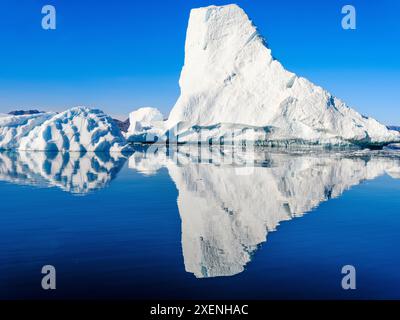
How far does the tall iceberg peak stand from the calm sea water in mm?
18957

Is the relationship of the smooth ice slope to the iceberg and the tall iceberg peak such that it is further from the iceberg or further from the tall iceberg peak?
the tall iceberg peak

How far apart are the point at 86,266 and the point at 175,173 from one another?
32.5 ft

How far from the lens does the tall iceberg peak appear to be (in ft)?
97.3

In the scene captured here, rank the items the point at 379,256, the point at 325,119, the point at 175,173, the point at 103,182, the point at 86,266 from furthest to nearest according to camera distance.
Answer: the point at 325,119 < the point at 175,173 < the point at 103,182 < the point at 379,256 < the point at 86,266

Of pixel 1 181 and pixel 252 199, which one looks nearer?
pixel 252 199

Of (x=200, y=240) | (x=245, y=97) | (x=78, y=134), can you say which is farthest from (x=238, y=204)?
(x=245, y=97)

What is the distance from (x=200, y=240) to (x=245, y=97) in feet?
90.1

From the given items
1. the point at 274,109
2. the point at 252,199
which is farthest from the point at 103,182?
the point at 274,109

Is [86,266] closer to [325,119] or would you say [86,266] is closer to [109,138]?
[109,138]

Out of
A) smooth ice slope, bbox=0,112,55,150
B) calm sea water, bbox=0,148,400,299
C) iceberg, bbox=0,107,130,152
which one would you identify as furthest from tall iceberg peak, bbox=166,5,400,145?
calm sea water, bbox=0,148,400,299

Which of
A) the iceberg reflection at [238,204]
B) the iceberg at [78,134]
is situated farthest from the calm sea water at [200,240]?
the iceberg at [78,134]

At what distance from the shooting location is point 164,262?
16.3 feet

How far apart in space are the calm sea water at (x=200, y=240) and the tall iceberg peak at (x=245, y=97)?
18957 millimetres

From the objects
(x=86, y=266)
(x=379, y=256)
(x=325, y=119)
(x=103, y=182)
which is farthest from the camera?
(x=325, y=119)
